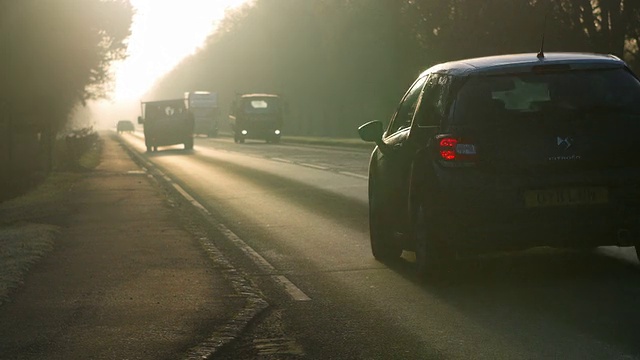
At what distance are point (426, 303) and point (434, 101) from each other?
193 cm

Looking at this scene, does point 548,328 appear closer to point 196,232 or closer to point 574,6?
point 196,232

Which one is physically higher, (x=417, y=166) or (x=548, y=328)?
(x=417, y=166)

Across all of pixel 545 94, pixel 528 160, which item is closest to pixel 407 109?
pixel 545 94

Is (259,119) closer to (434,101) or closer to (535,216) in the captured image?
(434,101)

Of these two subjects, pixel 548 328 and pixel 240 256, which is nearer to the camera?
pixel 548 328

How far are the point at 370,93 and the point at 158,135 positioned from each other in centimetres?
2701

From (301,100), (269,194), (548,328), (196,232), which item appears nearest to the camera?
(548,328)

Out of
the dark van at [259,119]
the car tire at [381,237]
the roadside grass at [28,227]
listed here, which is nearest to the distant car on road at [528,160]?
the car tire at [381,237]

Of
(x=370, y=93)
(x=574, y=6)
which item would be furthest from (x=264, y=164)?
(x=370, y=93)

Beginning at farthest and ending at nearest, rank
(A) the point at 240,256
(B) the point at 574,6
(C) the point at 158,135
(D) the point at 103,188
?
(C) the point at 158,135, (B) the point at 574,6, (D) the point at 103,188, (A) the point at 240,256

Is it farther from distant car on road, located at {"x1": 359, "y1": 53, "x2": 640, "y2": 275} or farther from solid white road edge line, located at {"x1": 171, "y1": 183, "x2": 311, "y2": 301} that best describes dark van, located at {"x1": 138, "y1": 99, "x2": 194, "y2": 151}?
distant car on road, located at {"x1": 359, "y1": 53, "x2": 640, "y2": 275}

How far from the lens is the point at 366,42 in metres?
80.5

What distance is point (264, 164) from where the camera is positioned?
1475 inches

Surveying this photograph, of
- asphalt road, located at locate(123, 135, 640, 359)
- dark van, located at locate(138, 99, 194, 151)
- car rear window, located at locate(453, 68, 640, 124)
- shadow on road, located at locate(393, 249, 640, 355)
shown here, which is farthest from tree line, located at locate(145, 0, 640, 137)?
dark van, located at locate(138, 99, 194, 151)
